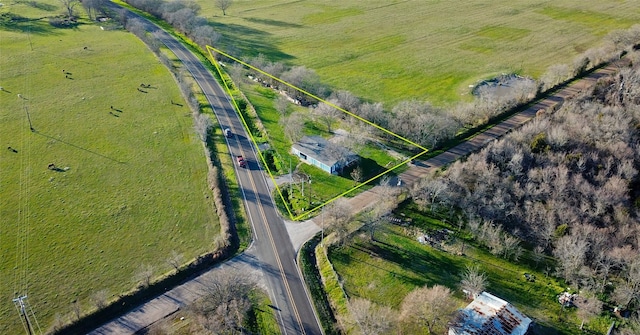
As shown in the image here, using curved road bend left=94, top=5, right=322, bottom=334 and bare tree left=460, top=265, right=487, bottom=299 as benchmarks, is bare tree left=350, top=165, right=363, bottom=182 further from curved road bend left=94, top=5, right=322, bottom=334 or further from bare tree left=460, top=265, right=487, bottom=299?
bare tree left=460, top=265, right=487, bottom=299

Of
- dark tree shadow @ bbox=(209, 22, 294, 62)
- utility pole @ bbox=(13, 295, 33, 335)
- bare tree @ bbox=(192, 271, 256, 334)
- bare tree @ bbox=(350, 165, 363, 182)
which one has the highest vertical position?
dark tree shadow @ bbox=(209, 22, 294, 62)

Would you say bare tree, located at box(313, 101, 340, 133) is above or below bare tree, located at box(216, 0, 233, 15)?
below

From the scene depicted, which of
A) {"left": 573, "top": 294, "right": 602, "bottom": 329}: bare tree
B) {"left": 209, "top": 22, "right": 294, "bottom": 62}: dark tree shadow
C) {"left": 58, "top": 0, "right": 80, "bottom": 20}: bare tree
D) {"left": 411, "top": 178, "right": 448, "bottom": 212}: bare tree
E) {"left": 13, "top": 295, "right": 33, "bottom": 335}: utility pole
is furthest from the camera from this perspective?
{"left": 58, "top": 0, "right": 80, "bottom": 20}: bare tree

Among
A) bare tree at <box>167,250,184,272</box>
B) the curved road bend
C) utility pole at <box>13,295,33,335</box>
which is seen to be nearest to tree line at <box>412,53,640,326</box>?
the curved road bend

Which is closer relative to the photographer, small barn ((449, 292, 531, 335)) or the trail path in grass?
small barn ((449, 292, 531, 335))

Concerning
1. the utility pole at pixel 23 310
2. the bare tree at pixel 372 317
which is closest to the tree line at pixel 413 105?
the bare tree at pixel 372 317

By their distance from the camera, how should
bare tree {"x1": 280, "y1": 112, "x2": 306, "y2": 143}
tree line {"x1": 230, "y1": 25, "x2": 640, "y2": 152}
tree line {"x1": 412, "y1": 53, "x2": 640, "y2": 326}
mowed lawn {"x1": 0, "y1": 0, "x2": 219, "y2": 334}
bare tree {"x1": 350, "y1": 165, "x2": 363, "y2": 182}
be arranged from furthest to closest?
1. bare tree {"x1": 280, "y1": 112, "x2": 306, "y2": 143}
2. tree line {"x1": 230, "y1": 25, "x2": 640, "y2": 152}
3. bare tree {"x1": 350, "y1": 165, "x2": 363, "y2": 182}
4. mowed lawn {"x1": 0, "y1": 0, "x2": 219, "y2": 334}
5. tree line {"x1": 412, "y1": 53, "x2": 640, "y2": 326}
